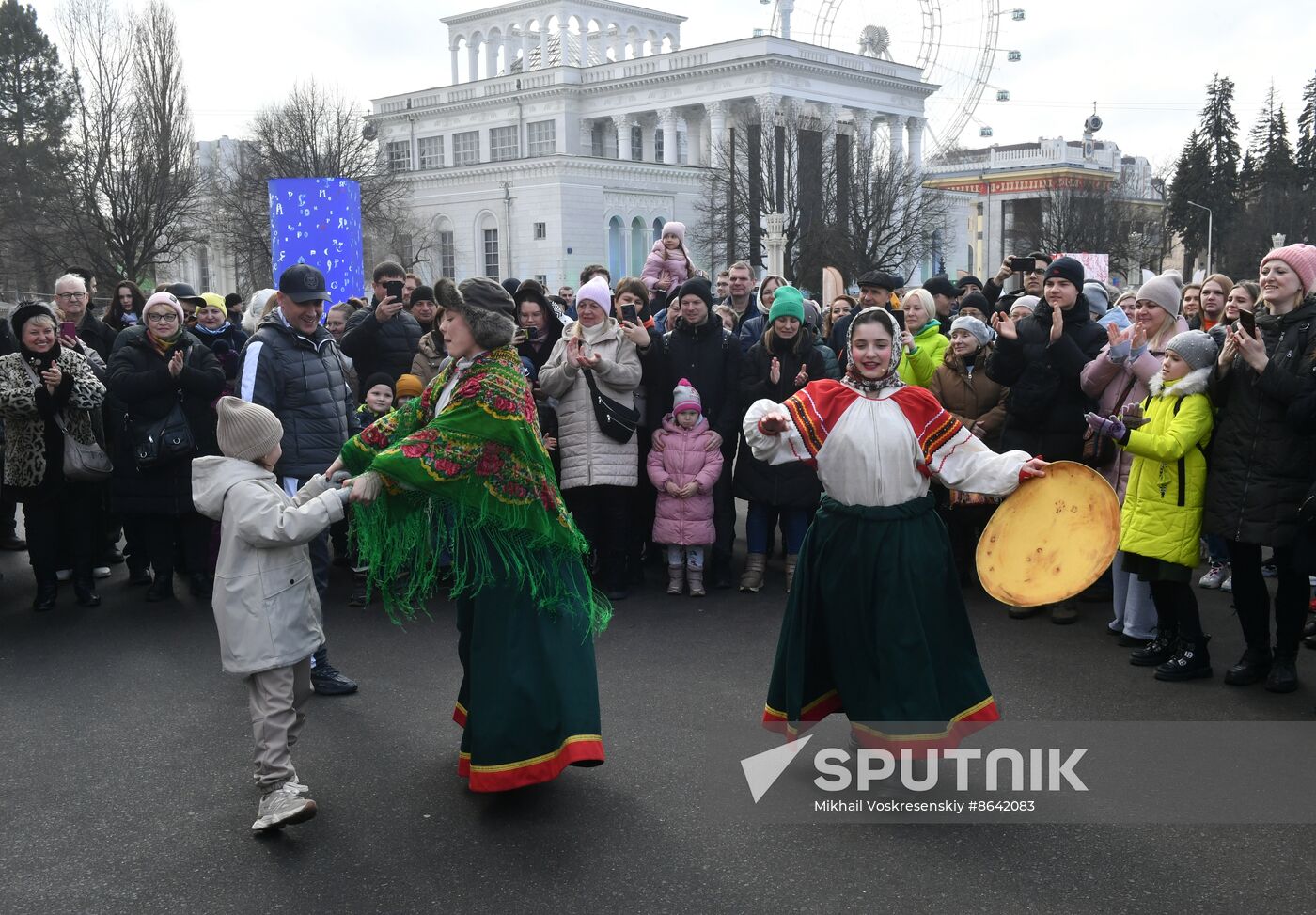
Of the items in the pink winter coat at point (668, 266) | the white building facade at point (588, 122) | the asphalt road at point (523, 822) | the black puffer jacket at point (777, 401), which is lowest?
the asphalt road at point (523, 822)

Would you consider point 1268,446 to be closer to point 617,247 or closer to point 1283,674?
point 1283,674

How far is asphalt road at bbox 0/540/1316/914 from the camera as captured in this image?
4320mm

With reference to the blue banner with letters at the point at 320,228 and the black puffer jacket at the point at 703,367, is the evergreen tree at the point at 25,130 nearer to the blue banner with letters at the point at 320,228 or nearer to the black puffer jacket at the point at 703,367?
the blue banner with letters at the point at 320,228

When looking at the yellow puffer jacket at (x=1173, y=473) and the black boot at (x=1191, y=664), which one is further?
Result: the black boot at (x=1191, y=664)

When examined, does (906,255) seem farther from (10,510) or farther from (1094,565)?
(1094,565)

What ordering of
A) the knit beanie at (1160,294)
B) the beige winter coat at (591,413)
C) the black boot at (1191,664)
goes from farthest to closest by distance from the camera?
the beige winter coat at (591,413) → the knit beanie at (1160,294) → the black boot at (1191,664)

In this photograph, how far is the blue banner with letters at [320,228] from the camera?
14484 mm

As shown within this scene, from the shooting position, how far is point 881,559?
509 centimetres

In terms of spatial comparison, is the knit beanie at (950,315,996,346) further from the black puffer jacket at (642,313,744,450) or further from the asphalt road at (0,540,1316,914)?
the asphalt road at (0,540,1316,914)

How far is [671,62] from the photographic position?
3068 inches

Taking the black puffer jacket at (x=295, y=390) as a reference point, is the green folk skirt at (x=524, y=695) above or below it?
below

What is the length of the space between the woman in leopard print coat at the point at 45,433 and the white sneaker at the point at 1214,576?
7711mm

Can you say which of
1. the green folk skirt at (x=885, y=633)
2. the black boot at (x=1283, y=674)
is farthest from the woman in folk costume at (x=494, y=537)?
the black boot at (x=1283, y=674)

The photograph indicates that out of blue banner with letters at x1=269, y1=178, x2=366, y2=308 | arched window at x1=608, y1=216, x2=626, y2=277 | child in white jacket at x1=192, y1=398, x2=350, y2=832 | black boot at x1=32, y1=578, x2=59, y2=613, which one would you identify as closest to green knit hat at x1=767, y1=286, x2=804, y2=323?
child in white jacket at x1=192, y1=398, x2=350, y2=832
